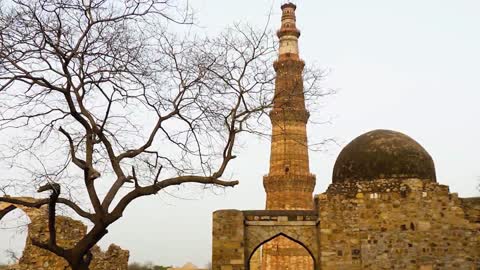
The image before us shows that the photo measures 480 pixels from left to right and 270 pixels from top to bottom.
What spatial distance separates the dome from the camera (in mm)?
12383

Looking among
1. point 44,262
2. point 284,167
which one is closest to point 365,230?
point 44,262

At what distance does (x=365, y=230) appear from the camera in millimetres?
11930

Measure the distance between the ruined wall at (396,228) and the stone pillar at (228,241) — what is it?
6.56ft

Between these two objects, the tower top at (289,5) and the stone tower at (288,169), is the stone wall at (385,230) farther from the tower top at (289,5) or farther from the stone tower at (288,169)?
the tower top at (289,5)

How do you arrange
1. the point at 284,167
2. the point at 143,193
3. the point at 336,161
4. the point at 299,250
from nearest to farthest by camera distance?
the point at 143,193, the point at 336,161, the point at 299,250, the point at 284,167

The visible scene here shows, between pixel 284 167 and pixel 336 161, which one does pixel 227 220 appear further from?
pixel 284 167

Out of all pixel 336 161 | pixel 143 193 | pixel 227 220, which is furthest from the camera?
pixel 336 161

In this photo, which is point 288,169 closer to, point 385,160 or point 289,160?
point 289,160

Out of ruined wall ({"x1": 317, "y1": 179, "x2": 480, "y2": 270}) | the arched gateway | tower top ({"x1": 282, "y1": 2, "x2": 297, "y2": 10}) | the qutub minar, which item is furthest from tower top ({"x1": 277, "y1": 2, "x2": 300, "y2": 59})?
ruined wall ({"x1": 317, "y1": 179, "x2": 480, "y2": 270})

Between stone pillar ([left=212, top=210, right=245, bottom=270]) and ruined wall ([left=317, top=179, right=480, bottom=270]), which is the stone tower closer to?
stone pillar ([left=212, top=210, right=245, bottom=270])

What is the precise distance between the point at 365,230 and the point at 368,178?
134cm

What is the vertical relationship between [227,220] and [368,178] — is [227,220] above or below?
below

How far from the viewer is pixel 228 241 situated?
12312 mm

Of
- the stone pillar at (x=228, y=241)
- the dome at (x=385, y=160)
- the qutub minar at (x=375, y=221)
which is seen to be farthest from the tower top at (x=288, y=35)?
the stone pillar at (x=228, y=241)
